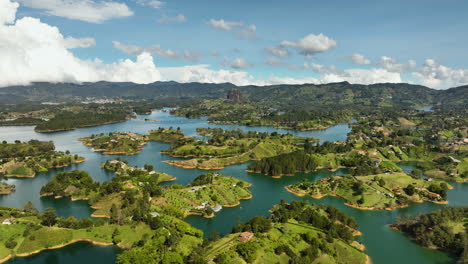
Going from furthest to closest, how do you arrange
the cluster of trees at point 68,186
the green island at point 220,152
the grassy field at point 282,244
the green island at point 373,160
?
1. the green island at point 220,152
2. the green island at point 373,160
3. the cluster of trees at point 68,186
4. the grassy field at point 282,244

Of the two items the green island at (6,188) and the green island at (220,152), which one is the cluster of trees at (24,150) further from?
the green island at (220,152)

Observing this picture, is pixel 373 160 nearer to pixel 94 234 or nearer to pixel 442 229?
pixel 442 229

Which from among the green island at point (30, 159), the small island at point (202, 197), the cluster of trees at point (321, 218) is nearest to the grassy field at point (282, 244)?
the cluster of trees at point (321, 218)

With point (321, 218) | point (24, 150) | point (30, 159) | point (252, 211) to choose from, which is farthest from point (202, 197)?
point (24, 150)

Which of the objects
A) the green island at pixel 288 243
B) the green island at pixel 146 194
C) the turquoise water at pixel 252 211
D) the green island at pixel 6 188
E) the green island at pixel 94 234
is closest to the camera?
the green island at pixel 288 243

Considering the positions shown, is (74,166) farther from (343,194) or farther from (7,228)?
(343,194)

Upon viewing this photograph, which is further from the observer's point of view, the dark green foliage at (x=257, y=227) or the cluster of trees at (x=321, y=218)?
the cluster of trees at (x=321, y=218)

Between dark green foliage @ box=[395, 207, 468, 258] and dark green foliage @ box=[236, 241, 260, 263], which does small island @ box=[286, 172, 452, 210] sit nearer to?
dark green foliage @ box=[395, 207, 468, 258]

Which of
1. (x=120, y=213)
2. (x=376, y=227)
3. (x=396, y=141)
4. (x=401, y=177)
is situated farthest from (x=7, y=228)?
(x=396, y=141)
